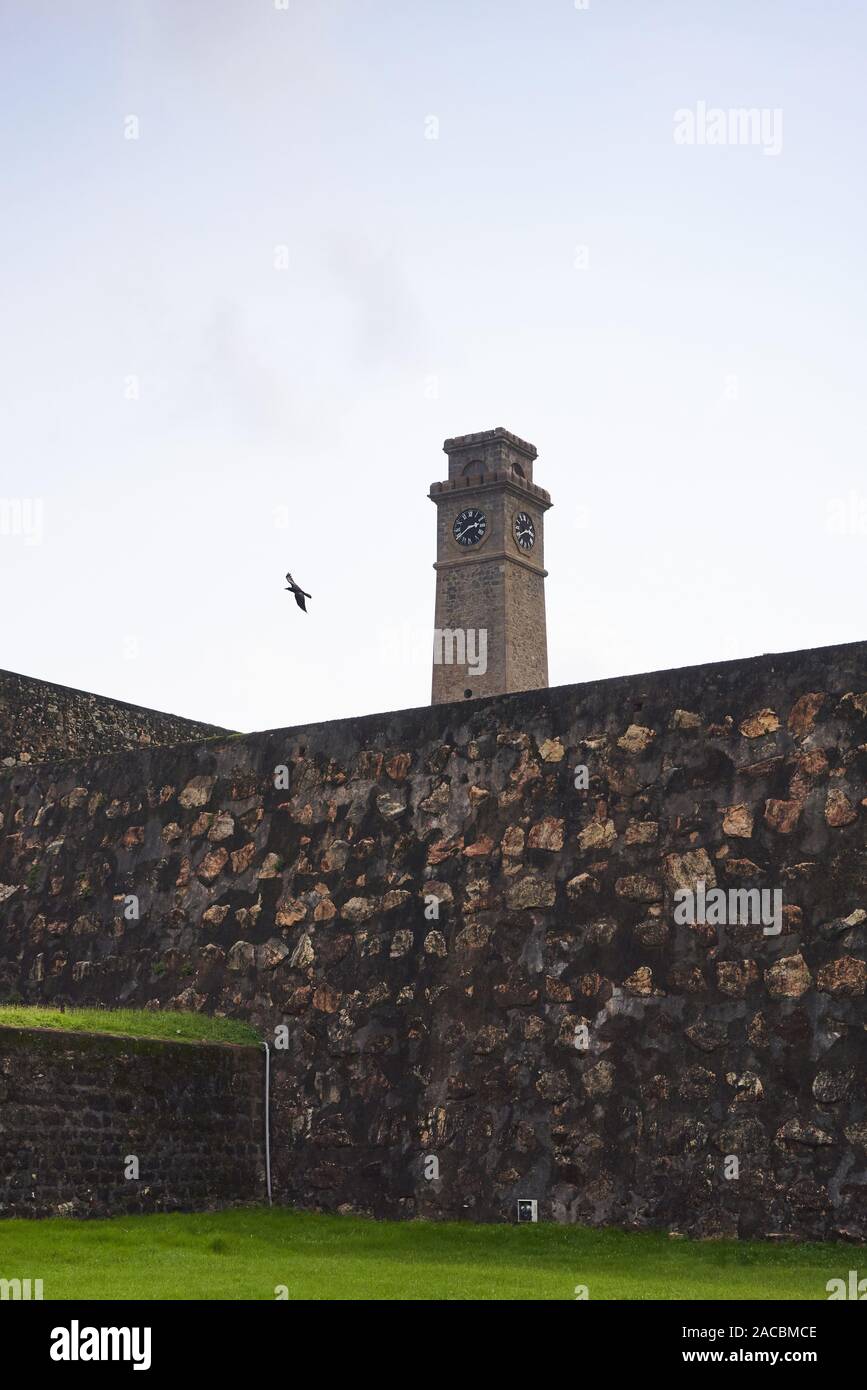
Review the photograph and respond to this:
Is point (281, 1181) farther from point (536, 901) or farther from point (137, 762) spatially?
point (137, 762)

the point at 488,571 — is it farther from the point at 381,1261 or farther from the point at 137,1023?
the point at 381,1261

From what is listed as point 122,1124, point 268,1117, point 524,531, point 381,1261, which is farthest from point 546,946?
point 524,531

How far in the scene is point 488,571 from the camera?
2293 inches

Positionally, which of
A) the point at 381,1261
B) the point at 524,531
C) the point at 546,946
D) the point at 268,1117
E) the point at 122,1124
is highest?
the point at 524,531

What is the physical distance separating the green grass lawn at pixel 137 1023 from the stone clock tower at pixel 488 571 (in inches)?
1641

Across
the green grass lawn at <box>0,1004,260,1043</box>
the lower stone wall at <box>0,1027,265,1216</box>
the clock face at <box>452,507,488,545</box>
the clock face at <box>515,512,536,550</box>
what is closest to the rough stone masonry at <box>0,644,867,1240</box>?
the green grass lawn at <box>0,1004,260,1043</box>

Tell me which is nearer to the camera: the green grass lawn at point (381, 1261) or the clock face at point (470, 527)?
the green grass lawn at point (381, 1261)

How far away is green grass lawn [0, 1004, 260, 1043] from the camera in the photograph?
12938 mm

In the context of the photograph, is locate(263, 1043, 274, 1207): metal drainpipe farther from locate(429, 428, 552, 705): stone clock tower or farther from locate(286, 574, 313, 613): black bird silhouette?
locate(429, 428, 552, 705): stone clock tower

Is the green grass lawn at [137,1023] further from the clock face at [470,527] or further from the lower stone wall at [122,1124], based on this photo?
the clock face at [470,527]

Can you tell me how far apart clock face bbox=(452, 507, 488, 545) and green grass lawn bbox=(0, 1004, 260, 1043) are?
4476 cm

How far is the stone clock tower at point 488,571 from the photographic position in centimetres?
5734

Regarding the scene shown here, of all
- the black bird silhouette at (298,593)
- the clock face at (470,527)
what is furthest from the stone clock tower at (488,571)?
the black bird silhouette at (298,593)

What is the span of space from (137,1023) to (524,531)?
47.1 metres
